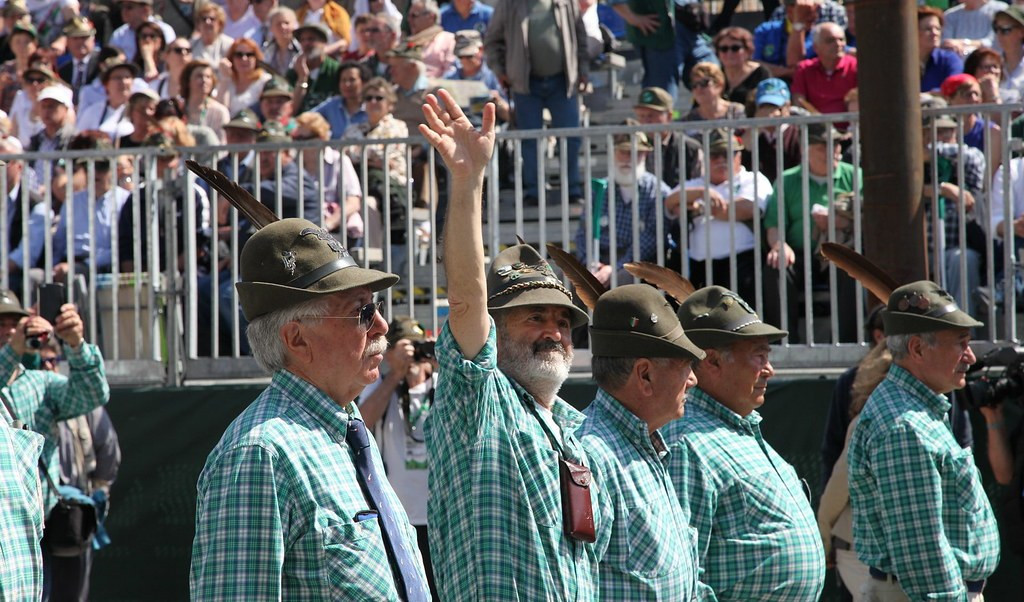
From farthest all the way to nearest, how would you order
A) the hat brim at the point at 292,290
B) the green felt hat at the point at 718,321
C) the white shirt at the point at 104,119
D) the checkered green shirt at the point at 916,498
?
the white shirt at the point at 104,119 → the checkered green shirt at the point at 916,498 → the green felt hat at the point at 718,321 → the hat brim at the point at 292,290

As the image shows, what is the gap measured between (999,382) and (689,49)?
6.04 metres

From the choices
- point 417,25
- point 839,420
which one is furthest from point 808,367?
point 417,25

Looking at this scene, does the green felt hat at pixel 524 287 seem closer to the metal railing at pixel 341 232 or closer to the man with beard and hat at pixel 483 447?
the man with beard and hat at pixel 483 447

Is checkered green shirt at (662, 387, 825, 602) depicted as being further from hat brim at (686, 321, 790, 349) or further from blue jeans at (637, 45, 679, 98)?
blue jeans at (637, 45, 679, 98)

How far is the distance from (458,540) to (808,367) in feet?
15.7

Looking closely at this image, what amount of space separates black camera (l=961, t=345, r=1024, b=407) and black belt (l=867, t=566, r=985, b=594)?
5.29ft

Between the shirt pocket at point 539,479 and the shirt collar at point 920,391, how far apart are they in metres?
2.43

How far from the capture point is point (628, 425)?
448 centimetres

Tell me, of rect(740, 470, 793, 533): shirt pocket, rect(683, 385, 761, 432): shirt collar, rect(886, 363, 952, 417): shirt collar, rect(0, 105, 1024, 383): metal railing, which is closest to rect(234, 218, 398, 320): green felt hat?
rect(740, 470, 793, 533): shirt pocket

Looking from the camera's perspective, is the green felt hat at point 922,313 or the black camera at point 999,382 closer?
the green felt hat at point 922,313

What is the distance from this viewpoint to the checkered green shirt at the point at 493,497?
150 inches

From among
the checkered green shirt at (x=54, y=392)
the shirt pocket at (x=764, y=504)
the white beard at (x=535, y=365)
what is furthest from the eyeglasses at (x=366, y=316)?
the checkered green shirt at (x=54, y=392)

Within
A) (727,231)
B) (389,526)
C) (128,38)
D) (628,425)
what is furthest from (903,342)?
(128,38)

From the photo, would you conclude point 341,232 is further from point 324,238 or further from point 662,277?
point 324,238
